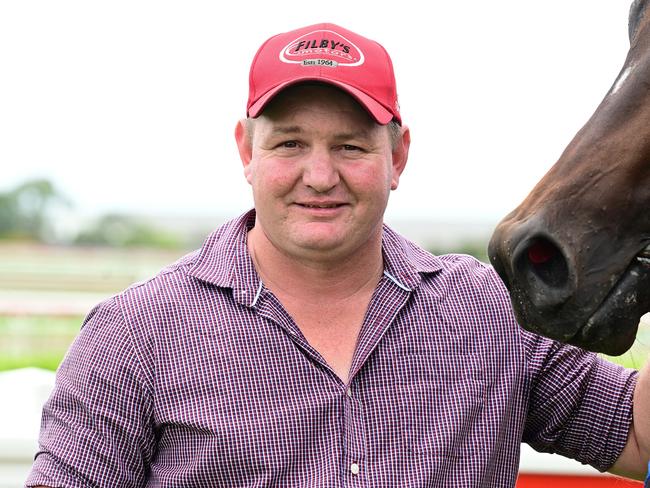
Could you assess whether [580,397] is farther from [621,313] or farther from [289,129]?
[289,129]

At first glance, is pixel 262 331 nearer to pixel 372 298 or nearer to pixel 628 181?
pixel 372 298

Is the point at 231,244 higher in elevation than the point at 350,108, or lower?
lower

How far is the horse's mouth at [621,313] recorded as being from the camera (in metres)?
1.96

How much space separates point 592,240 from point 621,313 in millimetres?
146

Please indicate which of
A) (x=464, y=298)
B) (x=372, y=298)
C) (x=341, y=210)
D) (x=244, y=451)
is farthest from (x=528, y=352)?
(x=244, y=451)

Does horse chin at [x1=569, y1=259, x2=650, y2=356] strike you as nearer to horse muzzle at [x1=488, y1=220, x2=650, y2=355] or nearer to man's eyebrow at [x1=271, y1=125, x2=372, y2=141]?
horse muzzle at [x1=488, y1=220, x2=650, y2=355]

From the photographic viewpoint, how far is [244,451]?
2.42 metres

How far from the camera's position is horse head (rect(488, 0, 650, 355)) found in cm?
196

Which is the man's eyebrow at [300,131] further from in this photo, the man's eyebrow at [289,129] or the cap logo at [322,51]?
the cap logo at [322,51]

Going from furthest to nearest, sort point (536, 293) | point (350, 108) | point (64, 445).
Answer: point (350, 108) → point (64, 445) → point (536, 293)

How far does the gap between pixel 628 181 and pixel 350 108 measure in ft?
2.56

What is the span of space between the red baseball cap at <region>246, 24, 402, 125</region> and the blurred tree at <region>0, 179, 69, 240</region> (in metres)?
54.3

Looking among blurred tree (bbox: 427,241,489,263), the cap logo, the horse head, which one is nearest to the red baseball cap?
the cap logo

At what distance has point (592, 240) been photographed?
197 cm
